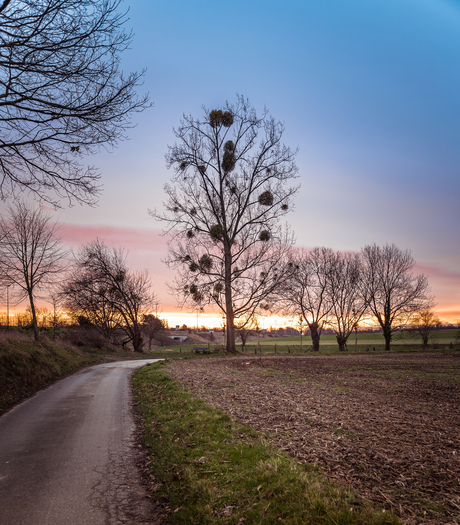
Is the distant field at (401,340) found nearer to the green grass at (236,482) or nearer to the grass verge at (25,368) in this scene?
the grass verge at (25,368)

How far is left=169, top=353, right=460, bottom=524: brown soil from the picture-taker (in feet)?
11.4

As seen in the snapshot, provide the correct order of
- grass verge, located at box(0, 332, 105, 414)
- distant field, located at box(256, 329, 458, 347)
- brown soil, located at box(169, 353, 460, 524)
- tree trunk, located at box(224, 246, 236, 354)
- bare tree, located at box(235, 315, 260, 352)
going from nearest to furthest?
brown soil, located at box(169, 353, 460, 524), grass verge, located at box(0, 332, 105, 414), tree trunk, located at box(224, 246, 236, 354), bare tree, located at box(235, 315, 260, 352), distant field, located at box(256, 329, 458, 347)

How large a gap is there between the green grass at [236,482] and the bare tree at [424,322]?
1648 inches

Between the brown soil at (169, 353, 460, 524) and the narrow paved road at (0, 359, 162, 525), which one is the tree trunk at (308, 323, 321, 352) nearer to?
the brown soil at (169, 353, 460, 524)

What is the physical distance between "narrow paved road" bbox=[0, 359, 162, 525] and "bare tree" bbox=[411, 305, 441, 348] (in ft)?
135

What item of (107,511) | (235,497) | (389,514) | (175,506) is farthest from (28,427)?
(389,514)

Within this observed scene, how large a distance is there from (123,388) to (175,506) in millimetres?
8815

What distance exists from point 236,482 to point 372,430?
9.08 ft

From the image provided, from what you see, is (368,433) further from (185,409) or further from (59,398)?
(59,398)

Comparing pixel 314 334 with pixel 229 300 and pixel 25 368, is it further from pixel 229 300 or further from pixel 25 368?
pixel 25 368

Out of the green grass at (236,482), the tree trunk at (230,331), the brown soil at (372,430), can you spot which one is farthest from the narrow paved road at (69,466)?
the tree trunk at (230,331)

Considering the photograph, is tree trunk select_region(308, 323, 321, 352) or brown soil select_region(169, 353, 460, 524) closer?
brown soil select_region(169, 353, 460, 524)

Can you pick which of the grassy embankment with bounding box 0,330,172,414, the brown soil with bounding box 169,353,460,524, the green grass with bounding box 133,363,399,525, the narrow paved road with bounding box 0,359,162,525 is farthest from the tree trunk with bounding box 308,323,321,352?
the green grass with bounding box 133,363,399,525

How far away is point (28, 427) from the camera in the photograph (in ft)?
23.2
